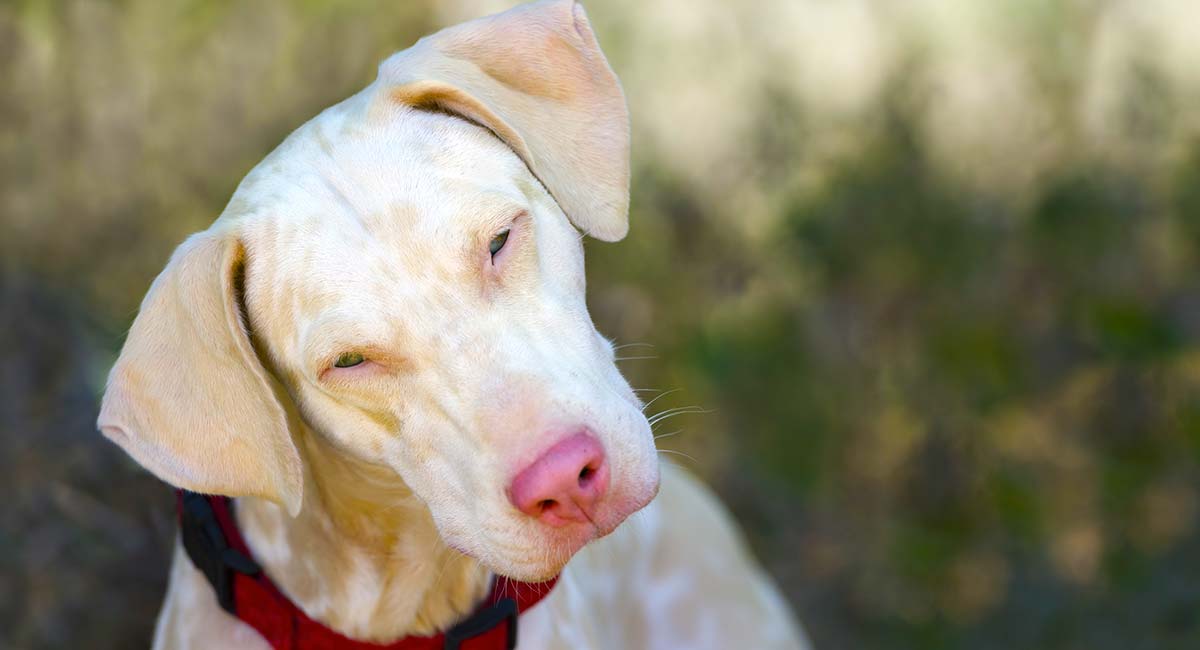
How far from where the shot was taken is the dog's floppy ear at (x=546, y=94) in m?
2.10

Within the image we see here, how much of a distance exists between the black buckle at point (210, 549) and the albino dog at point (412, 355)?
5 cm

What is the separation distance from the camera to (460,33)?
7.20 ft

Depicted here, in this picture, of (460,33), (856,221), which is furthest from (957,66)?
(460,33)

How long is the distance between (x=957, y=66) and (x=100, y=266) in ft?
10.6

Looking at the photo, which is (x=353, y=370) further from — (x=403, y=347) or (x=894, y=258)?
(x=894, y=258)

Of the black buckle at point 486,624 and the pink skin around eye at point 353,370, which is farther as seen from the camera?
the black buckle at point 486,624

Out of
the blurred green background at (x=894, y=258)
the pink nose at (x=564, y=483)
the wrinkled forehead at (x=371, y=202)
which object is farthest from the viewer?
the blurred green background at (x=894, y=258)

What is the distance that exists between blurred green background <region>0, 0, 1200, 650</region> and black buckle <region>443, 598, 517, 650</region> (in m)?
2.34

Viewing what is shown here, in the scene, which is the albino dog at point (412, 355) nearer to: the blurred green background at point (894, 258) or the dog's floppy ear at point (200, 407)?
the dog's floppy ear at point (200, 407)

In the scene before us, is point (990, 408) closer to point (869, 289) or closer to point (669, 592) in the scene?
point (869, 289)

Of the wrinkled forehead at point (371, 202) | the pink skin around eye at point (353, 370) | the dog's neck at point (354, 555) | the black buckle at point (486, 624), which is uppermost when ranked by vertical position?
the wrinkled forehead at point (371, 202)

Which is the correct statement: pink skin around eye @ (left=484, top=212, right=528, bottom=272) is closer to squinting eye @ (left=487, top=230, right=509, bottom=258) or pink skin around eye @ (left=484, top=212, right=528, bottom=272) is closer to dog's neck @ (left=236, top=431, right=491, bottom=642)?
squinting eye @ (left=487, top=230, right=509, bottom=258)

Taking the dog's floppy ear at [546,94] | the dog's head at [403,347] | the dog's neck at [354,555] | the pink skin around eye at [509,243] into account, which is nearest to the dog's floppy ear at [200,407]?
the dog's head at [403,347]

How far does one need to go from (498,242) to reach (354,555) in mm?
624
